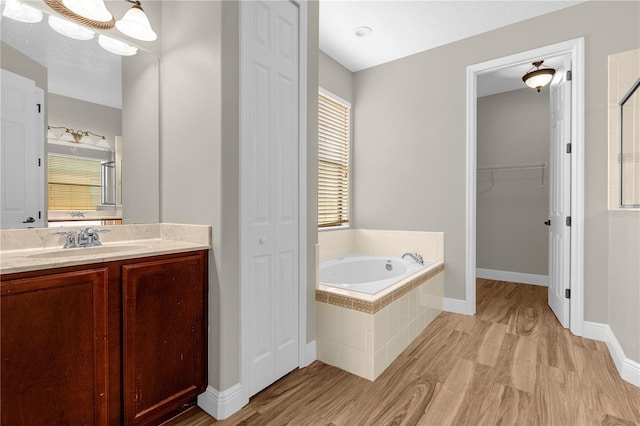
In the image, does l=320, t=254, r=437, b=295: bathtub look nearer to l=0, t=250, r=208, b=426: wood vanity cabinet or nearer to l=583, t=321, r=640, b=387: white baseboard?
l=583, t=321, r=640, b=387: white baseboard

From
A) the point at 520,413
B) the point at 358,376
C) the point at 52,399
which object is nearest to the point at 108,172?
the point at 52,399

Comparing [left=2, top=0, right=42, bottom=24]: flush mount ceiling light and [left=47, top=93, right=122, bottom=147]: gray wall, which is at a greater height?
[left=2, top=0, right=42, bottom=24]: flush mount ceiling light

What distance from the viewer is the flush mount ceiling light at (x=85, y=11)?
1401mm

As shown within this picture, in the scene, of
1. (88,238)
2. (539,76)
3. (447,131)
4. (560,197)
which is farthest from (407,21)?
(88,238)

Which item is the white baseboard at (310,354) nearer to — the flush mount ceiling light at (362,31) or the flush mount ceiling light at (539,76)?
the flush mount ceiling light at (362,31)

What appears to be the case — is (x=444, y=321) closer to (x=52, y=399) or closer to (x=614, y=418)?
(x=614, y=418)

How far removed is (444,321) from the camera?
112 inches

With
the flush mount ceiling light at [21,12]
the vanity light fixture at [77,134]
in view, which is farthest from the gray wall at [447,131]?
the flush mount ceiling light at [21,12]

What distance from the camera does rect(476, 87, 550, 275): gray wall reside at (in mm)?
4172

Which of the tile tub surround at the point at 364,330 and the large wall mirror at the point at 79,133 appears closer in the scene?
the large wall mirror at the point at 79,133

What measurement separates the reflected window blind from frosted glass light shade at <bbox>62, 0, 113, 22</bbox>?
701mm

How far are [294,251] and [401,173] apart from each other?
195 cm

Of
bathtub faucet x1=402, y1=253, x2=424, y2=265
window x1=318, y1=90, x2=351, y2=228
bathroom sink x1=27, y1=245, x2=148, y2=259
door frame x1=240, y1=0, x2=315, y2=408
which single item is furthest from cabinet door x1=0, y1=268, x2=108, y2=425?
bathtub faucet x1=402, y1=253, x2=424, y2=265

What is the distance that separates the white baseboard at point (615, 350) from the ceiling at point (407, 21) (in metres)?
2.63
